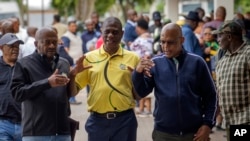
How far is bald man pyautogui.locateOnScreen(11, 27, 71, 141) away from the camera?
18.6 feet

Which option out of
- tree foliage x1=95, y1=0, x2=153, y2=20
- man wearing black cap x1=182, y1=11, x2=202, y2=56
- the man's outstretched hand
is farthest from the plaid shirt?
tree foliage x1=95, y1=0, x2=153, y2=20

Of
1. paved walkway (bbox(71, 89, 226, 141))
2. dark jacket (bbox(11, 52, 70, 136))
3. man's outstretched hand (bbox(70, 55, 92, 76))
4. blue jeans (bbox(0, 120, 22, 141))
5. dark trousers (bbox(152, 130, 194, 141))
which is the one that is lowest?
paved walkway (bbox(71, 89, 226, 141))

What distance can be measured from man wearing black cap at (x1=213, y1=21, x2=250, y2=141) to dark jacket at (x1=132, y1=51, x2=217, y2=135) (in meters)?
0.54

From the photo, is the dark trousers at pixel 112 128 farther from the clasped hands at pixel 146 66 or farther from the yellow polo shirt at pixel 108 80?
the clasped hands at pixel 146 66

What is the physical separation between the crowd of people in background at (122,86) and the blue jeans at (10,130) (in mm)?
11

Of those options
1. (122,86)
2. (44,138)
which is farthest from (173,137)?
(44,138)

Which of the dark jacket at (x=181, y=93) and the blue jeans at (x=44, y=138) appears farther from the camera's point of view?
the blue jeans at (x=44, y=138)

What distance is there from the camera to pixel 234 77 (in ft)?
20.1

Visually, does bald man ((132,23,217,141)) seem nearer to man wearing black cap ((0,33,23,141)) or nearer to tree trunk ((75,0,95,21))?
man wearing black cap ((0,33,23,141))

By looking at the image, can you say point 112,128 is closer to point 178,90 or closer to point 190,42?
point 178,90

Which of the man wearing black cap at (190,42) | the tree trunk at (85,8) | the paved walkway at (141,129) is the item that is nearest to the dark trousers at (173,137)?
the paved walkway at (141,129)

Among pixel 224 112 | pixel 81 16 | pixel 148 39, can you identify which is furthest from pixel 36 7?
pixel 224 112

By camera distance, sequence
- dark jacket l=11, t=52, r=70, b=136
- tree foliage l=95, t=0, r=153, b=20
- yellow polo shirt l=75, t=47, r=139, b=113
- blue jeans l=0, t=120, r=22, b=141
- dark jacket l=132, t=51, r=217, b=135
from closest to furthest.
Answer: dark jacket l=132, t=51, r=217, b=135, dark jacket l=11, t=52, r=70, b=136, yellow polo shirt l=75, t=47, r=139, b=113, blue jeans l=0, t=120, r=22, b=141, tree foliage l=95, t=0, r=153, b=20

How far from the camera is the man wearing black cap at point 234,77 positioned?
6.07m
